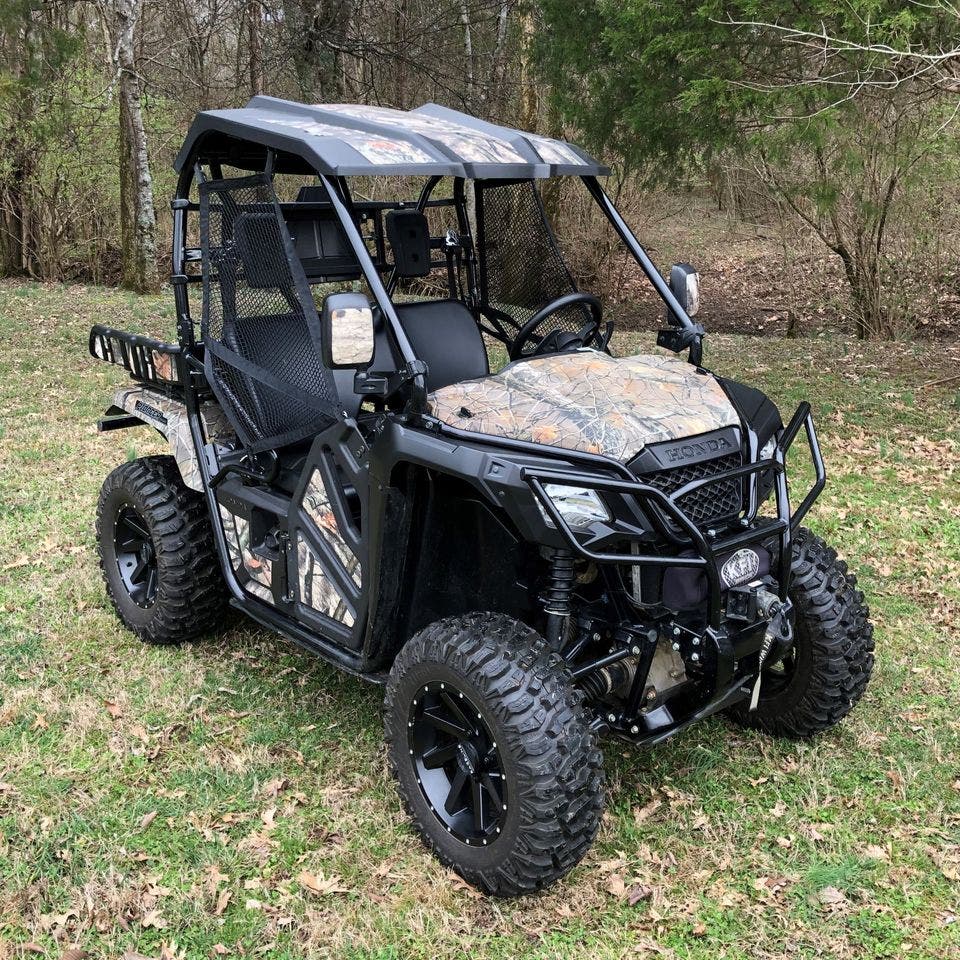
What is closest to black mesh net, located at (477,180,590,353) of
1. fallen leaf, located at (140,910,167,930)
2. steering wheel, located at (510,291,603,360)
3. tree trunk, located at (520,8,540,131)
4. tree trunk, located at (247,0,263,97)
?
steering wheel, located at (510,291,603,360)

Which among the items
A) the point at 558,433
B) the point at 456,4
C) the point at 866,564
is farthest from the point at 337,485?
the point at 456,4

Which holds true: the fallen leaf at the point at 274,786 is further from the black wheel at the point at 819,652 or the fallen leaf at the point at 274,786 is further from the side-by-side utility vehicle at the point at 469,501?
the black wheel at the point at 819,652

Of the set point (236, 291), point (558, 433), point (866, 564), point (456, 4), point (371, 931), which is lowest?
point (371, 931)

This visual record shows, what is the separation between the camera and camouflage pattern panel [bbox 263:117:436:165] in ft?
9.41

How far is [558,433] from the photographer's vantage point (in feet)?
8.84

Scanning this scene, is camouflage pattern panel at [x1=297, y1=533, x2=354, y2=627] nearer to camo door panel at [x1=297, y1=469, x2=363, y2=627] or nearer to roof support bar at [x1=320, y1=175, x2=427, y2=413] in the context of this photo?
camo door panel at [x1=297, y1=469, x2=363, y2=627]

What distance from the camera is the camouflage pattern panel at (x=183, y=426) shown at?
3826mm

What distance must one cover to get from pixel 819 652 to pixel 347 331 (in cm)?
189

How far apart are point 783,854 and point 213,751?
1.94m

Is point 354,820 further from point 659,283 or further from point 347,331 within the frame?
point 659,283

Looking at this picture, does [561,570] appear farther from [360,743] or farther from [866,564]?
[866,564]

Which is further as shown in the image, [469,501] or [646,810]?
[646,810]

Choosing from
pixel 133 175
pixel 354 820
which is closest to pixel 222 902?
pixel 354 820

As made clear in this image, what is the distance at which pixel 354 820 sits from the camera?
313 cm
